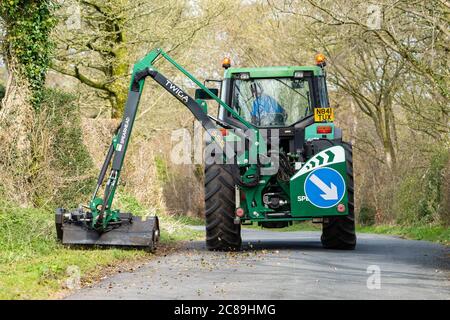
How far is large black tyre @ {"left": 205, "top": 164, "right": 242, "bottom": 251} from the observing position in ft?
47.8

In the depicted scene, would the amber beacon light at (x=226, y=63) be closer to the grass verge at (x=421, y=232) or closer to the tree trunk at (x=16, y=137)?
the tree trunk at (x=16, y=137)

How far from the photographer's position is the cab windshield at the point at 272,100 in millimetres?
15359

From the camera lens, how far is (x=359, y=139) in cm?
3503

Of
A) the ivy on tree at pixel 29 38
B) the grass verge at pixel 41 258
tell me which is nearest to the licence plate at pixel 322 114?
the grass verge at pixel 41 258

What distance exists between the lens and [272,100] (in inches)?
611

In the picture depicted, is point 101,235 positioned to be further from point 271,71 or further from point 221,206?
point 271,71

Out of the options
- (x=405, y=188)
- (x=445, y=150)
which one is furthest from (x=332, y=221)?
(x=405, y=188)

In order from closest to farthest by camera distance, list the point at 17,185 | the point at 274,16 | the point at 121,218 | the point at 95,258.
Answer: the point at 95,258, the point at 121,218, the point at 17,185, the point at 274,16

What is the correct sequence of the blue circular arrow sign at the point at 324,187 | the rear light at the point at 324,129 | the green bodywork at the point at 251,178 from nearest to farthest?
the green bodywork at the point at 251,178, the blue circular arrow sign at the point at 324,187, the rear light at the point at 324,129

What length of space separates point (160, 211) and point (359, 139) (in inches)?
534

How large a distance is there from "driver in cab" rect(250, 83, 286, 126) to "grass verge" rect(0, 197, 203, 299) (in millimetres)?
2717

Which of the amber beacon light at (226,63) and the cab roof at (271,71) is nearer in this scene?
the cab roof at (271,71)

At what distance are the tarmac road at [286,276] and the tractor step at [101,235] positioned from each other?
1.58 ft
